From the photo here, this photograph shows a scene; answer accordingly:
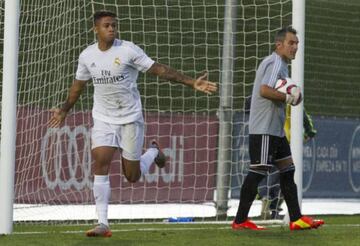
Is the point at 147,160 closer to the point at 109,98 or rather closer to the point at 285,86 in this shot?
the point at 109,98

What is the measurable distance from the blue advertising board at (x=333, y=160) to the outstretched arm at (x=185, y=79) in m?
7.99

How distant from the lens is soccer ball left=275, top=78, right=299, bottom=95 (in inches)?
383

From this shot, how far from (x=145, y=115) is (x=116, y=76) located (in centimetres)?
562

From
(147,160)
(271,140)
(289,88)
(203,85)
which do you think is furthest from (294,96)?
(147,160)

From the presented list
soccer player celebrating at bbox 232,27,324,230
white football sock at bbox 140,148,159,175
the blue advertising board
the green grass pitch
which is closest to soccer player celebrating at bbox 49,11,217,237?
the green grass pitch

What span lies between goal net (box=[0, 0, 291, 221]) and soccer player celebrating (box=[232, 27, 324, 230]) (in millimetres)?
2603

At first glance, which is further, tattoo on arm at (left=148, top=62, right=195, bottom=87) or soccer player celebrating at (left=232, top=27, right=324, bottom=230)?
soccer player celebrating at (left=232, top=27, right=324, bottom=230)

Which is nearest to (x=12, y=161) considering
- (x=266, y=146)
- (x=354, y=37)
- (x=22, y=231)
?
(x=22, y=231)

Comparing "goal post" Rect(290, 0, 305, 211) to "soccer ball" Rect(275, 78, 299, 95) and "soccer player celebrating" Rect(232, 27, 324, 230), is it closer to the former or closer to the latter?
"soccer player celebrating" Rect(232, 27, 324, 230)

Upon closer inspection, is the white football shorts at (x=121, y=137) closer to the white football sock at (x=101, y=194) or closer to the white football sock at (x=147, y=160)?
the white football sock at (x=101, y=194)

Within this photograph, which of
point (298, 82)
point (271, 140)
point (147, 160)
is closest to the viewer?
point (271, 140)

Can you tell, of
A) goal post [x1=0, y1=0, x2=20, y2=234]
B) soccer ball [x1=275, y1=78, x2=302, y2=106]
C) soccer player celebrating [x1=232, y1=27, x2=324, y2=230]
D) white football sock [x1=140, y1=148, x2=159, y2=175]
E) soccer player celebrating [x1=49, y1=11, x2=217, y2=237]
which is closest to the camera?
soccer player celebrating [x1=49, y1=11, x2=217, y2=237]

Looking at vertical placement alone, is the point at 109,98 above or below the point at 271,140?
above

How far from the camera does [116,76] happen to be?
937cm
